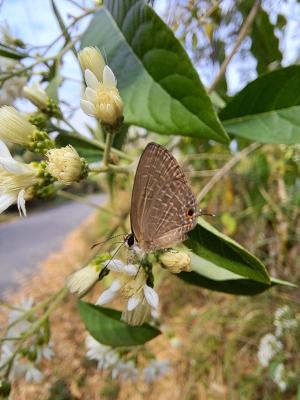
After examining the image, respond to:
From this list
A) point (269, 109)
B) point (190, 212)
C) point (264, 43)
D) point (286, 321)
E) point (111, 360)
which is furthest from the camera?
point (286, 321)

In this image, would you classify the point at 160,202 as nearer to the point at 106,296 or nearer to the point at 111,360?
the point at 106,296

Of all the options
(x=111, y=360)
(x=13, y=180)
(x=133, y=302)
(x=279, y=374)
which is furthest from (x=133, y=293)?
(x=279, y=374)

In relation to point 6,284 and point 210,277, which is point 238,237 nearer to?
point 210,277

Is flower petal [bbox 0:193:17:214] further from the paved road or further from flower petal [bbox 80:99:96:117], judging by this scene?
the paved road

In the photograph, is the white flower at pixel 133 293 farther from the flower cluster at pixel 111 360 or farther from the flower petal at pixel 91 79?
the flower cluster at pixel 111 360

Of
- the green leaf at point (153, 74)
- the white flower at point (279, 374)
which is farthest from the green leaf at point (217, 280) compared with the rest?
the white flower at point (279, 374)
